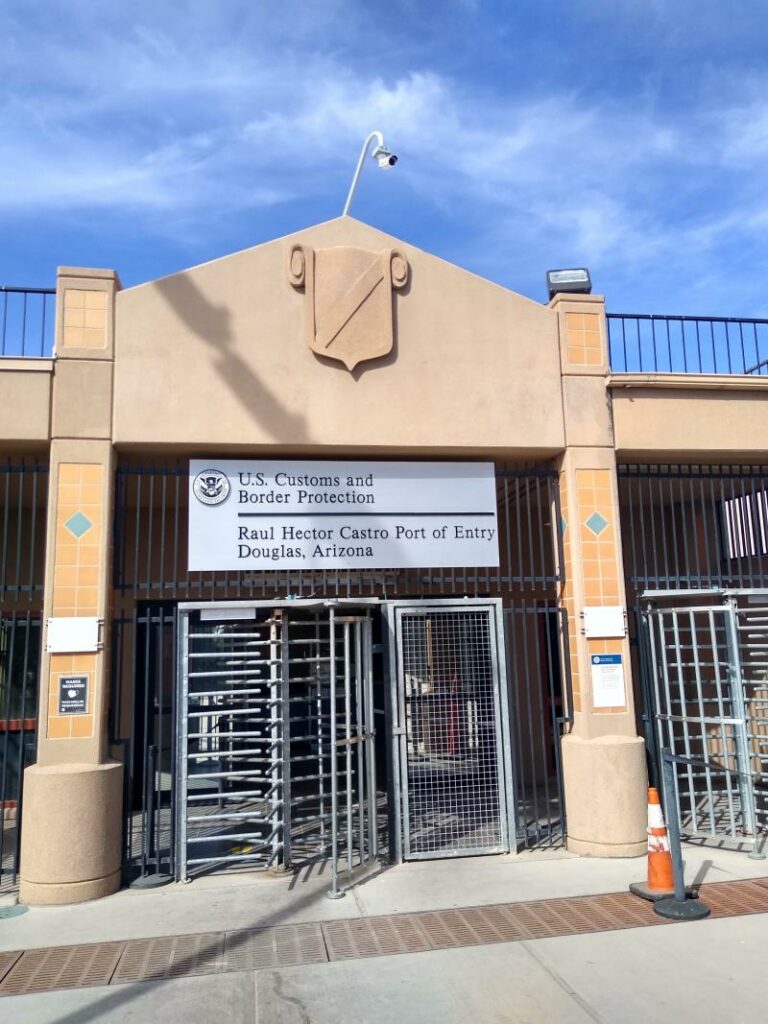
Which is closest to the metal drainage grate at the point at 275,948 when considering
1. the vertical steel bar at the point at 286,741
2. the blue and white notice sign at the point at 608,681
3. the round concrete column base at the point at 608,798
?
the vertical steel bar at the point at 286,741

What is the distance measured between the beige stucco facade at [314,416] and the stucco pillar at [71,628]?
0.02m

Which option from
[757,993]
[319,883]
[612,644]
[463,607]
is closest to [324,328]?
[463,607]

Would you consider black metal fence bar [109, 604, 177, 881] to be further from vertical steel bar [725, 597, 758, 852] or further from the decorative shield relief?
vertical steel bar [725, 597, 758, 852]

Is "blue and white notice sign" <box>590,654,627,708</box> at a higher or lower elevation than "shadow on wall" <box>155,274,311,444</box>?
lower

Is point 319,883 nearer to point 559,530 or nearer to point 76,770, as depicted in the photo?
point 76,770

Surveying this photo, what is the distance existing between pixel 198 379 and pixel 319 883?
15.5 ft

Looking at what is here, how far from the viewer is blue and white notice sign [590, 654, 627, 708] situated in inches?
314

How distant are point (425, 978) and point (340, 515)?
4251 millimetres

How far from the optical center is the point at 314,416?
791cm

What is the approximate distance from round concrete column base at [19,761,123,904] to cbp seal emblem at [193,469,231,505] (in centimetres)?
261

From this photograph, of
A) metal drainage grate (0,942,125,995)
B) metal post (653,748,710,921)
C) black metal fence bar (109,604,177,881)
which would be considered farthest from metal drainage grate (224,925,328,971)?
metal post (653,748,710,921)

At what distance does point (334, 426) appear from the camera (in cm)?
793

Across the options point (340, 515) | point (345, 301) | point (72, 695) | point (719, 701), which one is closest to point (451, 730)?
point (340, 515)

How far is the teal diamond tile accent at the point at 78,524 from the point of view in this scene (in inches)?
291
